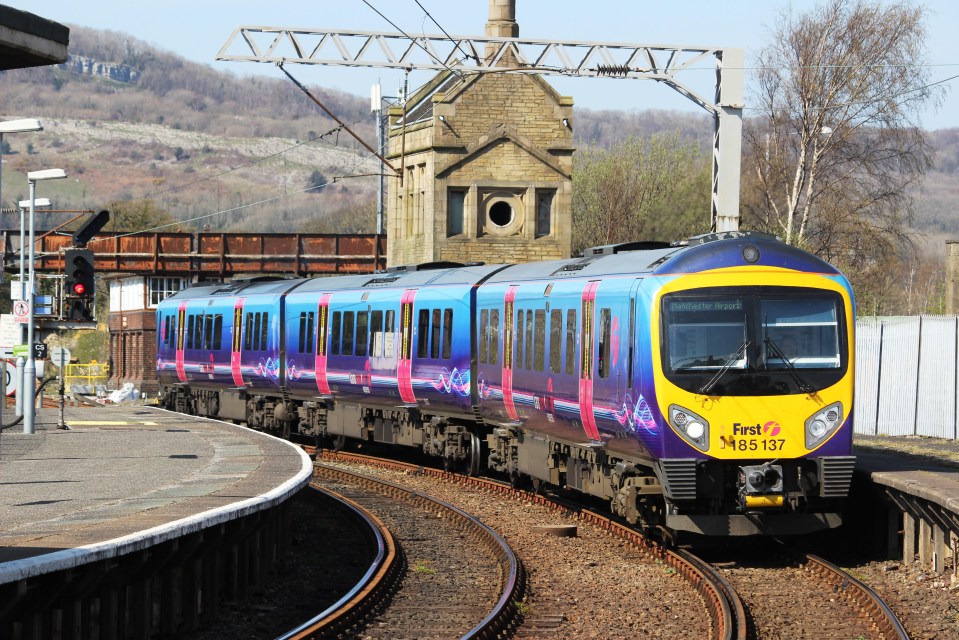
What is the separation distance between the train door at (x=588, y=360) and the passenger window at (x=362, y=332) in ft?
31.3

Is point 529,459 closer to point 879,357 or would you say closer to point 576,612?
point 576,612

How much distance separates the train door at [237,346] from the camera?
32.9 m

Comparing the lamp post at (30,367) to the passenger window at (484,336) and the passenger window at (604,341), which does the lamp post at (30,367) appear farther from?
the passenger window at (604,341)

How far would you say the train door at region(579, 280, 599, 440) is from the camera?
17.0 meters

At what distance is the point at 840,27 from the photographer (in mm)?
43906

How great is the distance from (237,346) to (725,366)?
19.6m

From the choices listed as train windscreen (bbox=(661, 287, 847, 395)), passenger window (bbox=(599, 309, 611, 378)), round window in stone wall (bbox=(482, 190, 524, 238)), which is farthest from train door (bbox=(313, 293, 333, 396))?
round window in stone wall (bbox=(482, 190, 524, 238))

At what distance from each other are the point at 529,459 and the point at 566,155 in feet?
84.6

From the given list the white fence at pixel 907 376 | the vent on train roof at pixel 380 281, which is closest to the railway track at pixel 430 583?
the vent on train roof at pixel 380 281

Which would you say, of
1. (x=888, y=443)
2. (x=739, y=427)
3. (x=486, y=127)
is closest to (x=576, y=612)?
(x=739, y=427)

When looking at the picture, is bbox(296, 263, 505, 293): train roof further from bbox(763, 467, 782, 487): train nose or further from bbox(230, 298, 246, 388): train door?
bbox(763, 467, 782, 487): train nose

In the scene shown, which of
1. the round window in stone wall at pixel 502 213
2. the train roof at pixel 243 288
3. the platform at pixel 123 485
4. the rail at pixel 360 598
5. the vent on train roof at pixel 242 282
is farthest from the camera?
the round window in stone wall at pixel 502 213

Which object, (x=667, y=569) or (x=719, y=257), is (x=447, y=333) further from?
(x=667, y=569)

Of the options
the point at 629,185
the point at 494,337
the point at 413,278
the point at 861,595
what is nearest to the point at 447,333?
the point at 494,337
